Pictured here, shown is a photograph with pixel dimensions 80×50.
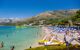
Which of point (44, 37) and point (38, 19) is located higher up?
point (38, 19)

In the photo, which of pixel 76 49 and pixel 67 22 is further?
pixel 67 22

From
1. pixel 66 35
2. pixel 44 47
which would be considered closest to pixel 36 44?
pixel 44 47

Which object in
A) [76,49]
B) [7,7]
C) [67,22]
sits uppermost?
[7,7]

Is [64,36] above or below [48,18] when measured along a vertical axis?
below

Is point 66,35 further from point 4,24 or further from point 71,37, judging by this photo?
point 4,24

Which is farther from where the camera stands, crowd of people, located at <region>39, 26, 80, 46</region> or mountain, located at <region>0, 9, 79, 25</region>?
mountain, located at <region>0, 9, 79, 25</region>

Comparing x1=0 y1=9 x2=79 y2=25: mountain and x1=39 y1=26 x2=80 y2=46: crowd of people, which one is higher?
x1=0 y1=9 x2=79 y2=25: mountain

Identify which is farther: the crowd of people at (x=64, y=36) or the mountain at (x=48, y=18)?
the mountain at (x=48, y=18)

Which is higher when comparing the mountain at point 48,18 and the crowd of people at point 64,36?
the mountain at point 48,18

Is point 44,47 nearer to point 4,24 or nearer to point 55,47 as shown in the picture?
point 55,47

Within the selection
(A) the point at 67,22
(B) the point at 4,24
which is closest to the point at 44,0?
(A) the point at 67,22
